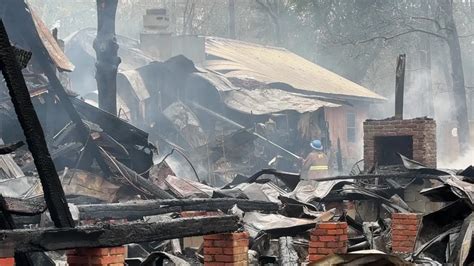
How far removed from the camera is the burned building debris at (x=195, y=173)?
6.48m

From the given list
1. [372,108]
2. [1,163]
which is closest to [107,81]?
[1,163]

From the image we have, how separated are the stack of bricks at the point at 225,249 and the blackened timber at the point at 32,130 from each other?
2.02 meters

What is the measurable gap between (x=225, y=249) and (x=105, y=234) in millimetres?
1810

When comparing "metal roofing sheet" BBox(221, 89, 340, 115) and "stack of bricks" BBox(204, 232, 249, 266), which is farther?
"metal roofing sheet" BBox(221, 89, 340, 115)

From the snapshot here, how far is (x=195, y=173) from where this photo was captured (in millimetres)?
17484

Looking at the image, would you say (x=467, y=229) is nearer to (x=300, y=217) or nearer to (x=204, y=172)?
(x=300, y=217)

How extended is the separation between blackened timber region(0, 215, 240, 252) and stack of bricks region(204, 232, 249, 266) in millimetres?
228

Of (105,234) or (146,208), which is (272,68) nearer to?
(146,208)

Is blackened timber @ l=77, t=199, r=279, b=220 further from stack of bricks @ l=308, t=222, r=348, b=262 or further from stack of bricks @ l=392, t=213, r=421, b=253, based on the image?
stack of bricks @ l=308, t=222, r=348, b=262

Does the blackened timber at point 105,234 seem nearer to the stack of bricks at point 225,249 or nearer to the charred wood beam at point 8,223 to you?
the stack of bricks at point 225,249

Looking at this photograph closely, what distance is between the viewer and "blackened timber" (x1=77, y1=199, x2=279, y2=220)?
10.9 metres

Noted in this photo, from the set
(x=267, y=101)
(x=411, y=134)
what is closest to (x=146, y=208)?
(x=411, y=134)

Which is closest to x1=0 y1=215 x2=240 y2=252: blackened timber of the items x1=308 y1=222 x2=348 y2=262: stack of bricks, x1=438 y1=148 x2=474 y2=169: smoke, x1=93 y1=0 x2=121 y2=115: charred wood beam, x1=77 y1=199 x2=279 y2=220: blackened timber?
x1=308 y1=222 x2=348 y2=262: stack of bricks

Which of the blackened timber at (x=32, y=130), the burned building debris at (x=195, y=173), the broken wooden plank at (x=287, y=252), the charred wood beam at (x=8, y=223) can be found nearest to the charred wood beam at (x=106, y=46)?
the burned building debris at (x=195, y=173)
